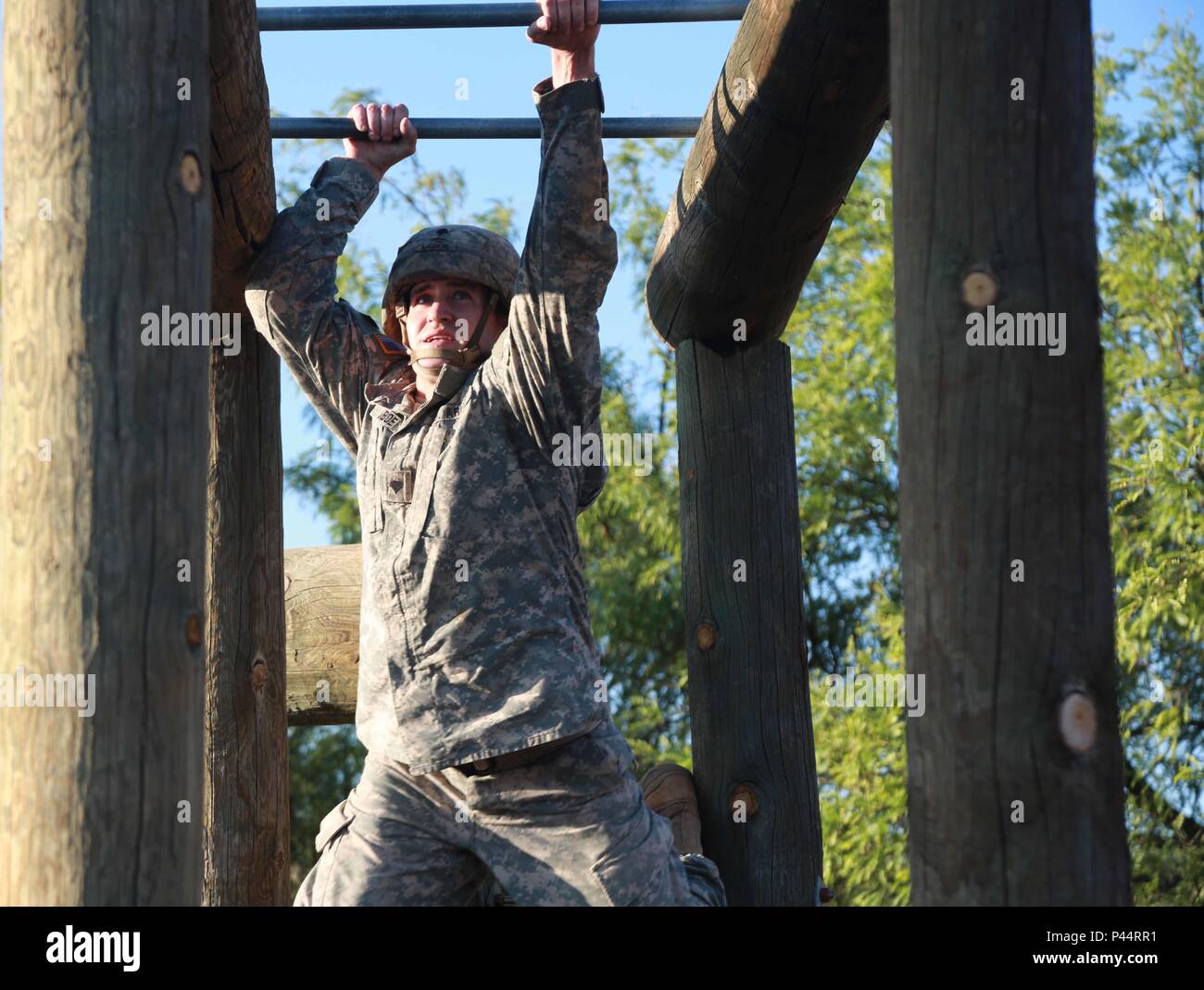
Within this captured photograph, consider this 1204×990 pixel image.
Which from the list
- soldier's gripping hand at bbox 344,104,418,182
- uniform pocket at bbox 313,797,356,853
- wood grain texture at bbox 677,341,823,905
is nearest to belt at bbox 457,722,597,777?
uniform pocket at bbox 313,797,356,853

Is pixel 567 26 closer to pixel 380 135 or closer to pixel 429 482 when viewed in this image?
pixel 380 135

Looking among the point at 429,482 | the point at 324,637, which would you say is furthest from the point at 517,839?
the point at 324,637

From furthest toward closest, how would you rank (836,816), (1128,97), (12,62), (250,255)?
(1128,97)
(836,816)
(250,255)
(12,62)

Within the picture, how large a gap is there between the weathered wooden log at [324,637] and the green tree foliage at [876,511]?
23.7ft

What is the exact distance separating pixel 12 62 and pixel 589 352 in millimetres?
1386

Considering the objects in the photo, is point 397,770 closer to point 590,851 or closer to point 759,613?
point 590,851

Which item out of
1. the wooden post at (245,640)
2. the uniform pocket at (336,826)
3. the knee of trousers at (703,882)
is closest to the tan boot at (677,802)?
the knee of trousers at (703,882)

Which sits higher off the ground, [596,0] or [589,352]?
[596,0]

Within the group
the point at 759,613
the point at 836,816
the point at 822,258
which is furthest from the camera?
the point at 822,258

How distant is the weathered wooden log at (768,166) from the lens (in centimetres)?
416

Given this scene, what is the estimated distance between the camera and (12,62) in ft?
10.5

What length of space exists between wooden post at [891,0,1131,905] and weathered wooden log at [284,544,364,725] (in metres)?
3.67

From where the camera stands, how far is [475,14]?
4.79 metres
